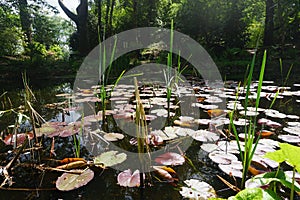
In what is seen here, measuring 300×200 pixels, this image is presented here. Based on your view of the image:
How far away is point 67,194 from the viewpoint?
2.43ft

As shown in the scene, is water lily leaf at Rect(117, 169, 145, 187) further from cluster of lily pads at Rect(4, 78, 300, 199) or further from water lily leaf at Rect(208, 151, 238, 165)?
water lily leaf at Rect(208, 151, 238, 165)

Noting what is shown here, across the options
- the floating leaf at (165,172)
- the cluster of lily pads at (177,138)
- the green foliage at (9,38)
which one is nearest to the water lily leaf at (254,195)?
the cluster of lily pads at (177,138)

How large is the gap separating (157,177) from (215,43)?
664cm

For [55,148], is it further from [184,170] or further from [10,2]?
[10,2]

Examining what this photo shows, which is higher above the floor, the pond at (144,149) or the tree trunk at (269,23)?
the tree trunk at (269,23)

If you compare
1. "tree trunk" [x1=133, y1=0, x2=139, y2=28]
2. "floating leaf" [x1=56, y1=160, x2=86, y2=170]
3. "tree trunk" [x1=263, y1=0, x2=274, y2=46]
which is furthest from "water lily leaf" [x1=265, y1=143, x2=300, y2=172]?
"tree trunk" [x1=133, y1=0, x2=139, y2=28]

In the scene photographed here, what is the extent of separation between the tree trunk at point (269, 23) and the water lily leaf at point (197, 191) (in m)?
6.78

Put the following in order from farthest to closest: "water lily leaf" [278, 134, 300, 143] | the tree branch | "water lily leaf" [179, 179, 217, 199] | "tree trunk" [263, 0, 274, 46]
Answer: the tree branch
"tree trunk" [263, 0, 274, 46]
"water lily leaf" [278, 134, 300, 143]
"water lily leaf" [179, 179, 217, 199]

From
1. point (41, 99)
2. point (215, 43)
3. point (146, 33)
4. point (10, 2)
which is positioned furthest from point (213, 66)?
point (10, 2)

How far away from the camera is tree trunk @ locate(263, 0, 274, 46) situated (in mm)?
6016

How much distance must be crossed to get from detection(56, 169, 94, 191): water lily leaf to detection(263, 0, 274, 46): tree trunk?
6.93 meters

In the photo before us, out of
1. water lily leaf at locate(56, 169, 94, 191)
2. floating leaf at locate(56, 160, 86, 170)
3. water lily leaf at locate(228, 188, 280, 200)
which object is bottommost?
water lily leaf at locate(56, 169, 94, 191)

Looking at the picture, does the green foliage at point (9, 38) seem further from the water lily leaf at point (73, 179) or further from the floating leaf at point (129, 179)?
the floating leaf at point (129, 179)

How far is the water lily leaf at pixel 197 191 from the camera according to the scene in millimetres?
693
